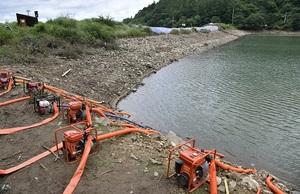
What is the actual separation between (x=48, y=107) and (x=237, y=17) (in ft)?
285

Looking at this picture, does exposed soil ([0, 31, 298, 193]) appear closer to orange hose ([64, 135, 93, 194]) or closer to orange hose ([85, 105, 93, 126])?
orange hose ([64, 135, 93, 194])

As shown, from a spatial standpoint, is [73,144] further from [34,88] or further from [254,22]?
[254,22]

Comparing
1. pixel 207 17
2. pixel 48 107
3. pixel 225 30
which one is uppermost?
pixel 207 17

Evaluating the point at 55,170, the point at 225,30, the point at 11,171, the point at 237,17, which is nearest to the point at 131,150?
the point at 55,170

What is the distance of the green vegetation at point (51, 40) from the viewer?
15172 millimetres

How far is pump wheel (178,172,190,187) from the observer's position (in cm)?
469

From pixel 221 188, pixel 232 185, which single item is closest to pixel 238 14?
pixel 232 185

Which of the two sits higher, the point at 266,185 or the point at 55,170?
the point at 55,170

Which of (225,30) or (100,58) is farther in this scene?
(225,30)

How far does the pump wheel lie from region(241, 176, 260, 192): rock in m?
1.49

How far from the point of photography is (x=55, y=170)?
5289 mm

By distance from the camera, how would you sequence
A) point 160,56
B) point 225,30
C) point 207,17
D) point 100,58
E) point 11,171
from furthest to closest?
1. point 207,17
2. point 225,30
3. point 160,56
4. point 100,58
5. point 11,171

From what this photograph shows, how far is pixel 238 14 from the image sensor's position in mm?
86000

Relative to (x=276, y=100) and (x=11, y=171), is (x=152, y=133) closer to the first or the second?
(x=11, y=171)
